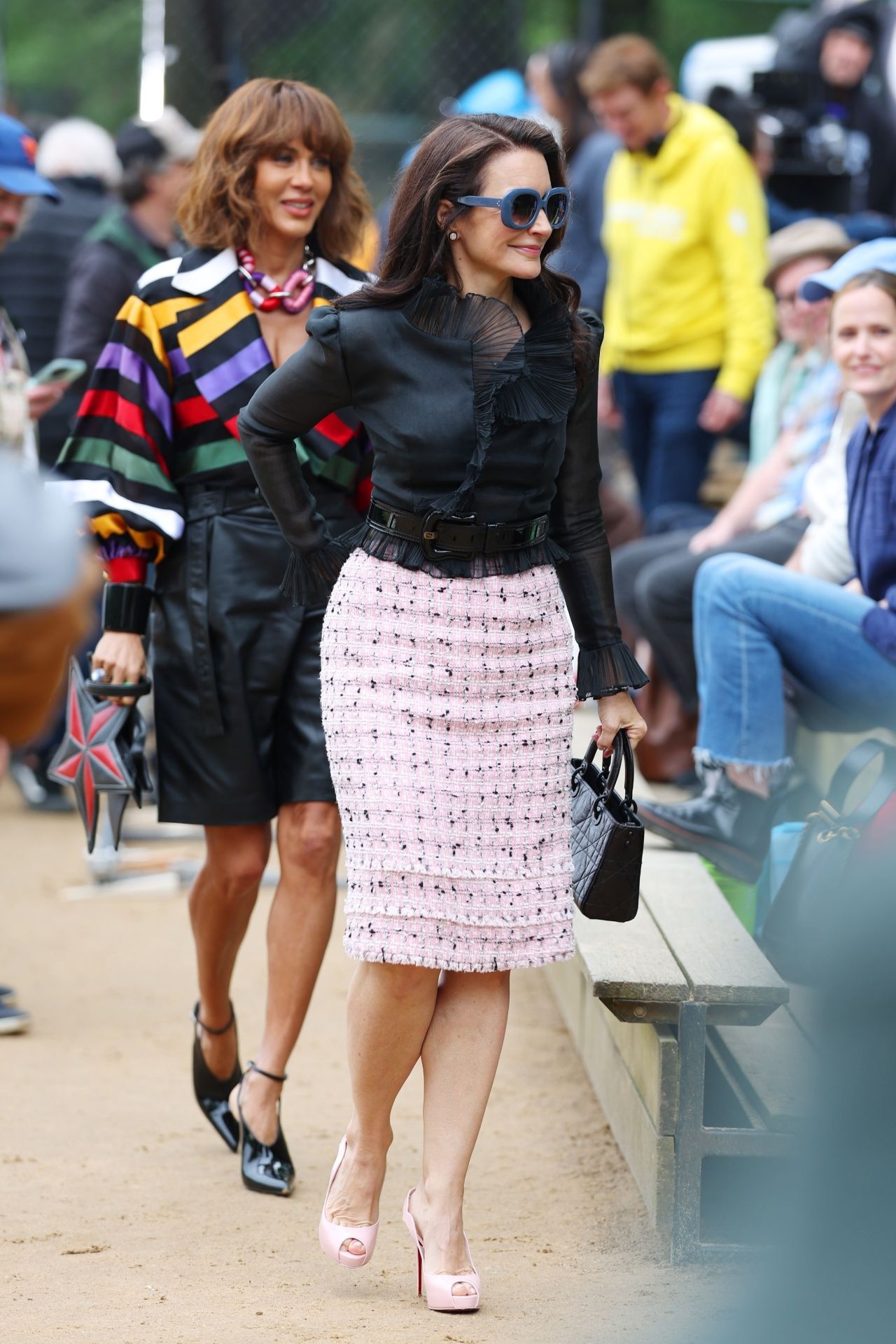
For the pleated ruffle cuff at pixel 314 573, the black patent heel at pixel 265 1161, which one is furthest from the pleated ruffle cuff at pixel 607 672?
the black patent heel at pixel 265 1161

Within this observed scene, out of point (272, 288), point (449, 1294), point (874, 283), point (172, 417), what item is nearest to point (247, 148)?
point (272, 288)

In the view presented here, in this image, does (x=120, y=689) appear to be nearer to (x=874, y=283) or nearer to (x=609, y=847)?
(x=609, y=847)

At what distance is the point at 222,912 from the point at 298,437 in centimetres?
111

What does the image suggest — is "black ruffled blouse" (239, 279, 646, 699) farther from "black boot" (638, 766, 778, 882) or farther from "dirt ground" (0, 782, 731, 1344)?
"black boot" (638, 766, 778, 882)

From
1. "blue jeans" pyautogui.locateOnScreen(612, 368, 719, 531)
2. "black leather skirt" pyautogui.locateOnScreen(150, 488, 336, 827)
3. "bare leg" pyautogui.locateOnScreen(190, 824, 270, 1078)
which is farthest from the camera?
"blue jeans" pyautogui.locateOnScreen(612, 368, 719, 531)

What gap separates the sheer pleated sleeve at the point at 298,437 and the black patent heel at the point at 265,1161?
43.3 inches

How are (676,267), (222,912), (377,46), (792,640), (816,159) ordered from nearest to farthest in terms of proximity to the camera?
(222,912) → (792,640) → (676,267) → (816,159) → (377,46)

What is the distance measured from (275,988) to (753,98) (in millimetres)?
6835

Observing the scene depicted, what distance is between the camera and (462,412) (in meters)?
3.10

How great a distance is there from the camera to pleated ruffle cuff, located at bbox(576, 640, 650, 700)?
10.9 feet

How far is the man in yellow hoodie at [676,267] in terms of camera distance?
7.48 m

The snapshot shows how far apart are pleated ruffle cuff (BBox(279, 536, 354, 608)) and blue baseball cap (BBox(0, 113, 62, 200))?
6.84 feet

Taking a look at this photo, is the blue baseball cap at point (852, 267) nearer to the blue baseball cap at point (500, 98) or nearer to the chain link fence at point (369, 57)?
the blue baseball cap at point (500, 98)

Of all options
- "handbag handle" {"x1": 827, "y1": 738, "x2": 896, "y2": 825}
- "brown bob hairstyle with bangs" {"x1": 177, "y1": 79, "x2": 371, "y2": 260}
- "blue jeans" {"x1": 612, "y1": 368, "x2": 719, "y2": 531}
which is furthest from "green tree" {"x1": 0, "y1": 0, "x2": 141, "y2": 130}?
"handbag handle" {"x1": 827, "y1": 738, "x2": 896, "y2": 825}
